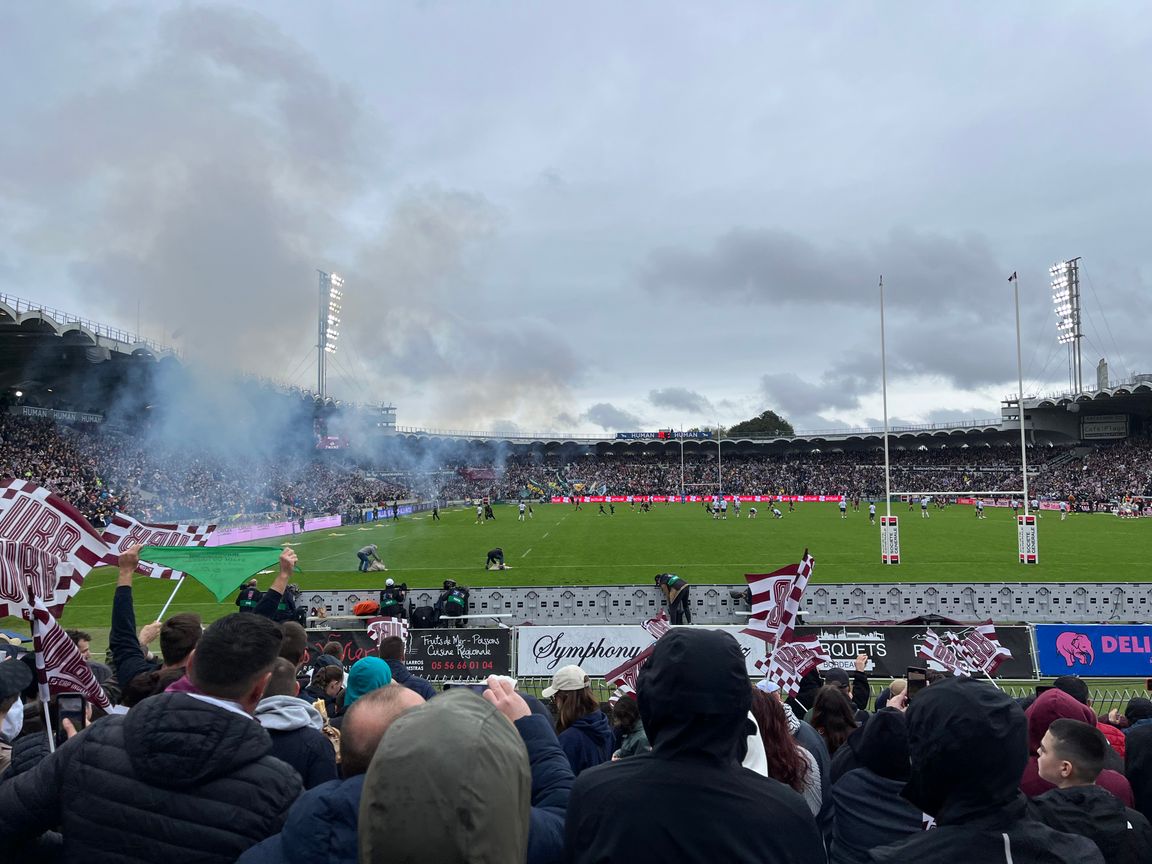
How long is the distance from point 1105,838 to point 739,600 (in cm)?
1631

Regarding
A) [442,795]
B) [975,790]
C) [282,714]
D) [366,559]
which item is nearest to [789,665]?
[975,790]

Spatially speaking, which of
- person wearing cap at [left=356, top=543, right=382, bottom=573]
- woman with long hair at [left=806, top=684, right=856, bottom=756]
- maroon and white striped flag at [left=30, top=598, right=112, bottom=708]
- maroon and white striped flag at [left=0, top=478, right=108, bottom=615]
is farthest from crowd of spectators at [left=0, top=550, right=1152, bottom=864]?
person wearing cap at [left=356, top=543, right=382, bottom=573]

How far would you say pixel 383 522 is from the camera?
55.3 m

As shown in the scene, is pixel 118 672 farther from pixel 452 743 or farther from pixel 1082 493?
pixel 1082 493

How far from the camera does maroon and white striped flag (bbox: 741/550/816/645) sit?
337 inches

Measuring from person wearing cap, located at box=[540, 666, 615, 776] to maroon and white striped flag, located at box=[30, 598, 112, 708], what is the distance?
2.79m

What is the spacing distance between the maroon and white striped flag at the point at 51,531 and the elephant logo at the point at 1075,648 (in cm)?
1502

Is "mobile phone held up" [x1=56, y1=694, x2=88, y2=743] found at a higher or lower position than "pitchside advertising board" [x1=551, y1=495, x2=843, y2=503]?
lower

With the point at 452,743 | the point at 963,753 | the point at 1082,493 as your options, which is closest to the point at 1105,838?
the point at 963,753

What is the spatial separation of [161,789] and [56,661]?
2.36m

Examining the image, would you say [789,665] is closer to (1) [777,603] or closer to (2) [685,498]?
(1) [777,603]

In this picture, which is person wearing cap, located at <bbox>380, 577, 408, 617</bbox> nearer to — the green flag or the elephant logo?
the green flag

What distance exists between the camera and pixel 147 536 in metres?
9.52

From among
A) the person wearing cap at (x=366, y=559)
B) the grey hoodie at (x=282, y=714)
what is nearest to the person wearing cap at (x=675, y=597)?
the grey hoodie at (x=282, y=714)
